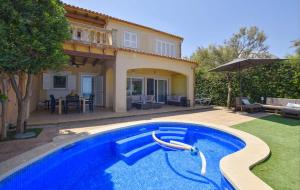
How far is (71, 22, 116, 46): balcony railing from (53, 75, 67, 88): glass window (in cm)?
412

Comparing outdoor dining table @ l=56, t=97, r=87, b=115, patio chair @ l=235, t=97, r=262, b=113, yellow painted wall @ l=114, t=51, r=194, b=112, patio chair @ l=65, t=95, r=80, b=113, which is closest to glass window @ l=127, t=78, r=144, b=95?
yellow painted wall @ l=114, t=51, r=194, b=112

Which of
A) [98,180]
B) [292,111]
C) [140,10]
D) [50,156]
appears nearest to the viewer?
[98,180]

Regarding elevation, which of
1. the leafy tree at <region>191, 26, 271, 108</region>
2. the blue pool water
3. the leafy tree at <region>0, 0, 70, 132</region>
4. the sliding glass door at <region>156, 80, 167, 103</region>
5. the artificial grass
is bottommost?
the blue pool water

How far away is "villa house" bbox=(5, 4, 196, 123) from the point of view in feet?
39.6

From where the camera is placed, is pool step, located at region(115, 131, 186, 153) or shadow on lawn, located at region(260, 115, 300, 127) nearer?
pool step, located at region(115, 131, 186, 153)

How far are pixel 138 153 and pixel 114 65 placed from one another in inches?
312

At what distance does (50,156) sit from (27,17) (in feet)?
15.6

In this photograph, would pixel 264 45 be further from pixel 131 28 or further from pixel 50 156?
pixel 50 156

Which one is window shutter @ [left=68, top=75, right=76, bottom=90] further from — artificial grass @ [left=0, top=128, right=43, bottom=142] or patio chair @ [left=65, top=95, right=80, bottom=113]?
artificial grass @ [left=0, top=128, right=43, bottom=142]

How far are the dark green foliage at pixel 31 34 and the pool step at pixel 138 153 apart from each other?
4646 mm

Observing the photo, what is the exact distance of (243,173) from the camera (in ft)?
13.2

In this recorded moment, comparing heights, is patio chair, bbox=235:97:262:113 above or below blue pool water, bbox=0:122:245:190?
above

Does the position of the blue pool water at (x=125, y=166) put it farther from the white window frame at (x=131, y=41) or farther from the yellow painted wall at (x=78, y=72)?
the white window frame at (x=131, y=41)

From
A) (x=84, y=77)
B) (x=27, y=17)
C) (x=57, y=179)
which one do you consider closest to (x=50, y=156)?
(x=57, y=179)
